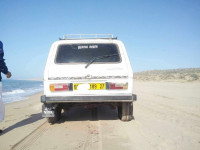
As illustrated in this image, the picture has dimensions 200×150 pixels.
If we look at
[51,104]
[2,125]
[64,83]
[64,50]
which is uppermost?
[64,50]

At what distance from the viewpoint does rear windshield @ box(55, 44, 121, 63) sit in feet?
13.2

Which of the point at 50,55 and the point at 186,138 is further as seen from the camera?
the point at 50,55

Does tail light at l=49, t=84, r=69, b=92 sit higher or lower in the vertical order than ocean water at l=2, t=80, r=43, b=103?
higher

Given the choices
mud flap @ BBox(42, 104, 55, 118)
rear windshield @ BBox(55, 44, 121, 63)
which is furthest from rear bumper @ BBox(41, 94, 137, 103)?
rear windshield @ BBox(55, 44, 121, 63)

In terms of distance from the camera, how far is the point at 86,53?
4.13m

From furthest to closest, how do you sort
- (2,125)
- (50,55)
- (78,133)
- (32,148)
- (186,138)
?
1. (2,125)
2. (50,55)
3. (78,133)
4. (186,138)
5. (32,148)

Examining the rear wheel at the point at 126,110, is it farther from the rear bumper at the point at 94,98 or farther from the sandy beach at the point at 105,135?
the rear bumper at the point at 94,98

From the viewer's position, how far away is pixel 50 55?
Result: 4090 mm

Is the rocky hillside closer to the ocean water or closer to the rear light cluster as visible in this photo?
the ocean water

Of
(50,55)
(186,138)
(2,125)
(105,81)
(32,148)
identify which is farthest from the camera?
(2,125)

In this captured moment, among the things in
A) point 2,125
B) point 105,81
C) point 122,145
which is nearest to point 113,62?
point 105,81

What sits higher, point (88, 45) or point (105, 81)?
point (88, 45)

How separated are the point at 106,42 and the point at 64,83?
1.41 meters

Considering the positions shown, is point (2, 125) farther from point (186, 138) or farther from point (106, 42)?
point (186, 138)
